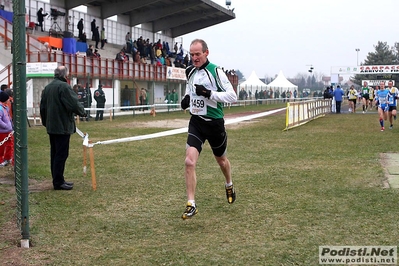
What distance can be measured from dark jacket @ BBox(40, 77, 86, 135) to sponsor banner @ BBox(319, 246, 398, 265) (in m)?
4.54

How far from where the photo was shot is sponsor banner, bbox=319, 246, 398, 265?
456 centimetres

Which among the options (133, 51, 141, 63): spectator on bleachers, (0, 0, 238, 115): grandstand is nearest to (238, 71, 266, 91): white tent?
(0, 0, 238, 115): grandstand

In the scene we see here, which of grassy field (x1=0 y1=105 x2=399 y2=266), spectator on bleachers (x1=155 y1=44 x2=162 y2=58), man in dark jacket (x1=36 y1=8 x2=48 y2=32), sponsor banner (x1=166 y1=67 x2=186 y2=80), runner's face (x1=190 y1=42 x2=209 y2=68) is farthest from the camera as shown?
spectator on bleachers (x1=155 y1=44 x2=162 y2=58)

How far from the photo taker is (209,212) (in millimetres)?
6516

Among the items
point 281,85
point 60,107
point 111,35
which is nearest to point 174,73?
point 111,35

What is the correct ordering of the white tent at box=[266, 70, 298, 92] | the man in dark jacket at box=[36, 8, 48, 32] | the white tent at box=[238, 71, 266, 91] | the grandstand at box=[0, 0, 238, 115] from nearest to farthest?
1. the grandstand at box=[0, 0, 238, 115]
2. the man in dark jacket at box=[36, 8, 48, 32]
3. the white tent at box=[238, 71, 266, 91]
4. the white tent at box=[266, 70, 298, 92]

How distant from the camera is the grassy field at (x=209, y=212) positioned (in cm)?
493

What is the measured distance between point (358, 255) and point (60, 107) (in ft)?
16.6

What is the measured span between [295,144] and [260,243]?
31.6ft

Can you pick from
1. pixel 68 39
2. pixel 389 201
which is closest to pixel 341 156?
pixel 389 201

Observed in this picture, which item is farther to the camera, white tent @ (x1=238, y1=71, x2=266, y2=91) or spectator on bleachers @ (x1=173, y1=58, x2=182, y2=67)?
white tent @ (x1=238, y1=71, x2=266, y2=91)

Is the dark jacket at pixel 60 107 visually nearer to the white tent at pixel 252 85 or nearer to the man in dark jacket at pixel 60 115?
the man in dark jacket at pixel 60 115

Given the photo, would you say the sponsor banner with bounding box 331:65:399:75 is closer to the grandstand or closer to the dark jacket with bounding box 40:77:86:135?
the grandstand

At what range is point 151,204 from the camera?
23.1 feet
